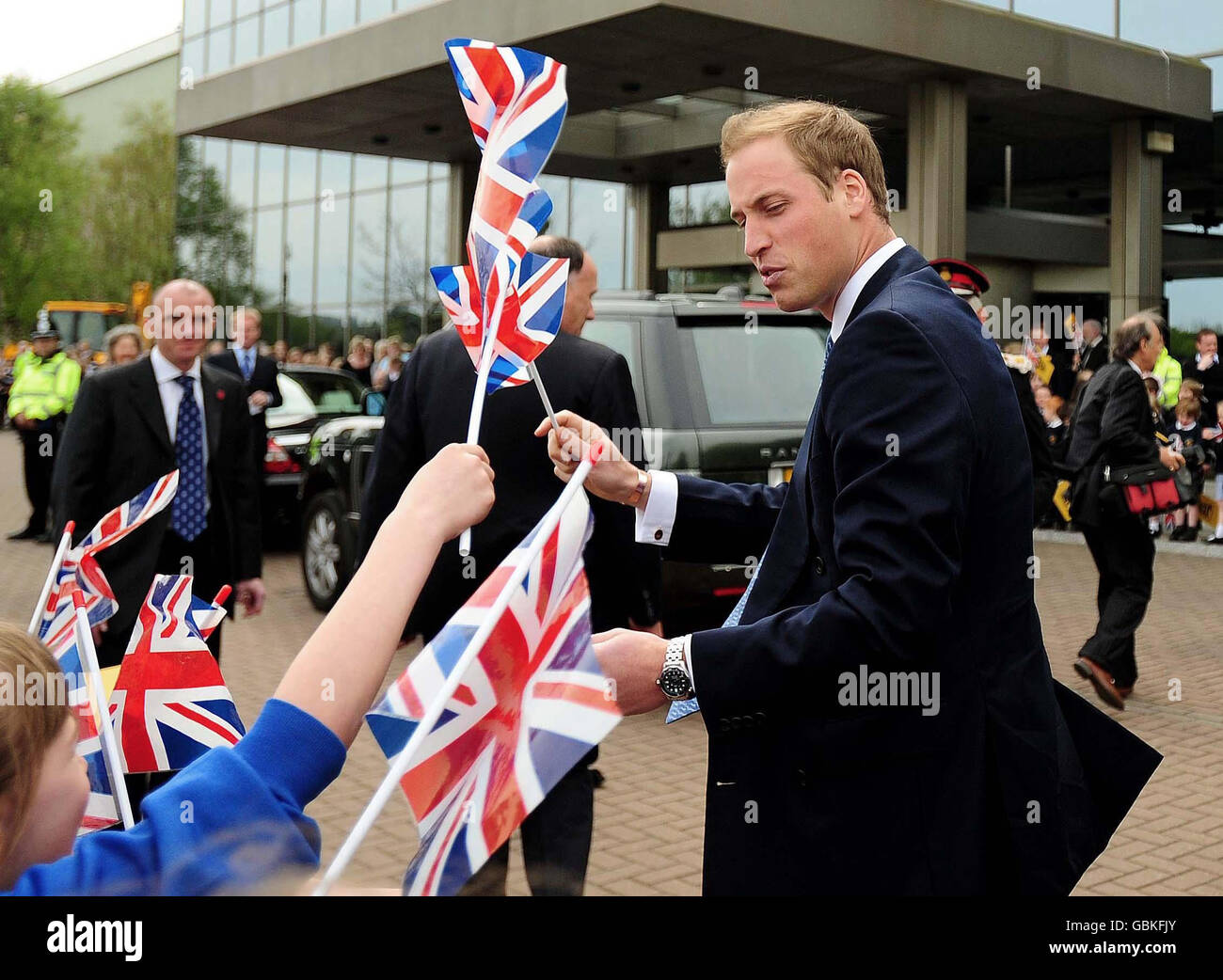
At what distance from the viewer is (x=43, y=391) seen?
15.2 meters

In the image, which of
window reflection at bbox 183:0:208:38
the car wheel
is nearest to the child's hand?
the car wheel

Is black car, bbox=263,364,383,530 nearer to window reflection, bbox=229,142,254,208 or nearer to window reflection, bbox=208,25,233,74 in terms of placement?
window reflection, bbox=208,25,233,74

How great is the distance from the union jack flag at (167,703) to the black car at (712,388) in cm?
424

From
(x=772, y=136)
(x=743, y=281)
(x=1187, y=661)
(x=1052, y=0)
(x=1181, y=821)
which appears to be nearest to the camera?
(x=772, y=136)

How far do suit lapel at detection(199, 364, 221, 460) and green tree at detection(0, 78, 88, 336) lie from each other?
1679 inches

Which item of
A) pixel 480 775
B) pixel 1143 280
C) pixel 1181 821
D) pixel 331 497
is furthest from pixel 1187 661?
pixel 1143 280

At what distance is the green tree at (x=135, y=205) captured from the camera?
43.4 m

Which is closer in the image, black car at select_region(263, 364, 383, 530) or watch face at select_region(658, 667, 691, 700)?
watch face at select_region(658, 667, 691, 700)

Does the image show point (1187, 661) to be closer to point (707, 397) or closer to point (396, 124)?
point (707, 397)

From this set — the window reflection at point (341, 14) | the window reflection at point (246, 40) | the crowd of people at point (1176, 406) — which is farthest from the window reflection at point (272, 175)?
the crowd of people at point (1176, 406)

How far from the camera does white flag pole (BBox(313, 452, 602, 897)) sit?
1.32m

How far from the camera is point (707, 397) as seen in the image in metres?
7.00

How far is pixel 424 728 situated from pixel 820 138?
1.22 meters

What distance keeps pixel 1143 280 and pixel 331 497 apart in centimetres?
1445
